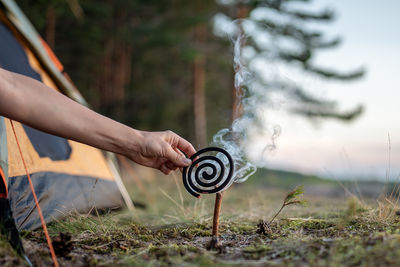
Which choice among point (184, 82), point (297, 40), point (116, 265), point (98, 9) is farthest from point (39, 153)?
point (184, 82)

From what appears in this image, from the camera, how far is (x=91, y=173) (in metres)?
3.85

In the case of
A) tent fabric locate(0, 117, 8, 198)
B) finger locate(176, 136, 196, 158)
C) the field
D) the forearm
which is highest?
the forearm

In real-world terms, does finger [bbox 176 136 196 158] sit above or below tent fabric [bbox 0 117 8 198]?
above

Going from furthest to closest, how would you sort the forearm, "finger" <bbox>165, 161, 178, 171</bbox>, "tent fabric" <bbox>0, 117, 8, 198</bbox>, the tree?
the tree → "tent fabric" <bbox>0, 117, 8, 198</bbox> → "finger" <bbox>165, 161, 178, 171</bbox> → the forearm

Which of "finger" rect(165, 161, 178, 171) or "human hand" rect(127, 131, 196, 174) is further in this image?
"finger" rect(165, 161, 178, 171)

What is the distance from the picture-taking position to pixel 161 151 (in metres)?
1.94

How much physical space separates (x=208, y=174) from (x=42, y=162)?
1817 mm

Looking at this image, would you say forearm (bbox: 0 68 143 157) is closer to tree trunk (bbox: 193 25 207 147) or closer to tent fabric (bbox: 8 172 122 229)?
tent fabric (bbox: 8 172 122 229)

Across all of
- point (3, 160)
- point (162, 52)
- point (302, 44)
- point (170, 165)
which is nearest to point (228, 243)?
point (170, 165)

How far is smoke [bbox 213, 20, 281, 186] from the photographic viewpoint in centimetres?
227

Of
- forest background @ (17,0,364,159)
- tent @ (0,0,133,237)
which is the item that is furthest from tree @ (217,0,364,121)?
tent @ (0,0,133,237)

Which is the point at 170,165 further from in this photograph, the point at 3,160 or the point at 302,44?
the point at 302,44

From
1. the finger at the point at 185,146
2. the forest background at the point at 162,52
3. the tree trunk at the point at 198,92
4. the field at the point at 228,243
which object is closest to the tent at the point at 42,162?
the field at the point at 228,243

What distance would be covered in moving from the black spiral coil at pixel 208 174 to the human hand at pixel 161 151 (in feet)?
0.23
